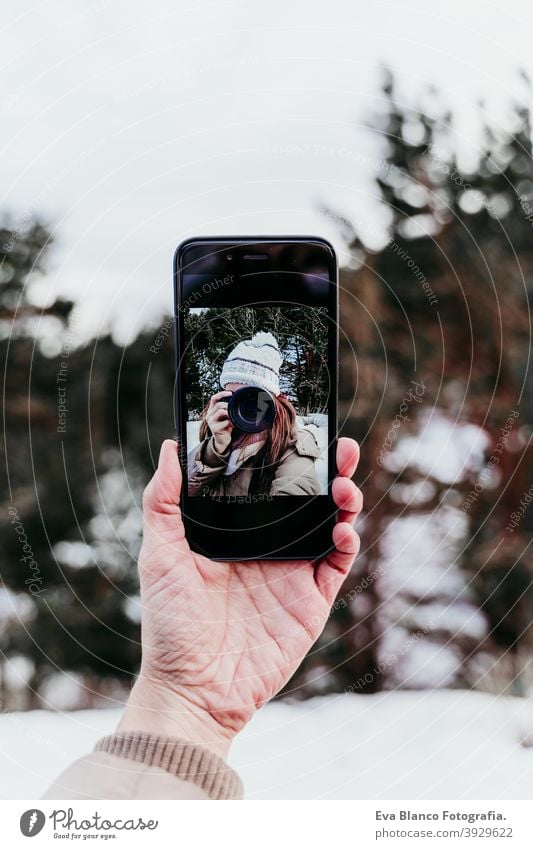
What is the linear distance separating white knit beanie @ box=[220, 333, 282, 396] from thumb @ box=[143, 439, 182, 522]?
0.06m

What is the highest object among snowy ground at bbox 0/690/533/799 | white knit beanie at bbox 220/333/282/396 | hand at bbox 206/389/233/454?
white knit beanie at bbox 220/333/282/396

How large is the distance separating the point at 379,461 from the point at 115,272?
0.52 metres

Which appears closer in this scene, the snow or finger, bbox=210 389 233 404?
finger, bbox=210 389 233 404

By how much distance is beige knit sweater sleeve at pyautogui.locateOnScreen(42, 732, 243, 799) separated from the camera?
0.53m

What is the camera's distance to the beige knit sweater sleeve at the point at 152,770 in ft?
1.75

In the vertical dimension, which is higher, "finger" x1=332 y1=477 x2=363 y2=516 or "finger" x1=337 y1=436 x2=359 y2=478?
"finger" x1=337 y1=436 x2=359 y2=478

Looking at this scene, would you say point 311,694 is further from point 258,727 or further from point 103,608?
point 103,608

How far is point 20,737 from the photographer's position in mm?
906

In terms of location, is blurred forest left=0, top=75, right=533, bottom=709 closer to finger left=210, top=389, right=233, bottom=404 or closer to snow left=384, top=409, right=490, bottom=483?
snow left=384, top=409, right=490, bottom=483

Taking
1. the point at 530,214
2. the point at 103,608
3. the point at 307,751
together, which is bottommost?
the point at 307,751

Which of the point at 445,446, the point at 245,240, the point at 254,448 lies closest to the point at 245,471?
the point at 254,448

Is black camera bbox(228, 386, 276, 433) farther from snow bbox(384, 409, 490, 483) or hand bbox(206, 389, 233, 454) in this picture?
snow bbox(384, 409, 490, 483)

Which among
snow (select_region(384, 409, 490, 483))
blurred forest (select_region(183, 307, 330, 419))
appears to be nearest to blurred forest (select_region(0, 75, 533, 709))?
snow (select_region(384, 409, 490, 483))
